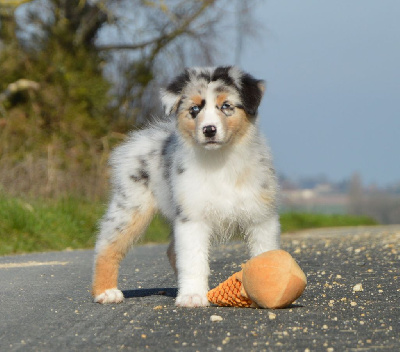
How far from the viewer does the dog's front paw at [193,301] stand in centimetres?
603

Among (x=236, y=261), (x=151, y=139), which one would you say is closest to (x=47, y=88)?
(x=236, y=261)

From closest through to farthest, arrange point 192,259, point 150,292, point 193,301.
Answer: point 193,301
point 192,259
point 150,292

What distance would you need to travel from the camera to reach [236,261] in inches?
388

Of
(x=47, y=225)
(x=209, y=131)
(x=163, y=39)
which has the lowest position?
(x=47, y=225)

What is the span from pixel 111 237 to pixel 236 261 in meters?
3.23

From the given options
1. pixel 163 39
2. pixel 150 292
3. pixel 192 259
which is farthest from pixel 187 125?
pixel 163 39

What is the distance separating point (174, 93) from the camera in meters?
6.59

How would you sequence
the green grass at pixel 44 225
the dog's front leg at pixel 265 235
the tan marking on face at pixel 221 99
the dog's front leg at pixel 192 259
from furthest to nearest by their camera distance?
1. the green grass at pixel 44 225
2. the dog's front leg at pixel 265 235
3. the tan marking on face at pixel 221 99
4. the dog's front leg at pixel 192 259

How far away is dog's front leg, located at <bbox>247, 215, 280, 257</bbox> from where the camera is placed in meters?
6.38

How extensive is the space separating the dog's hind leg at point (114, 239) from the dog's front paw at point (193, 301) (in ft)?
2.93

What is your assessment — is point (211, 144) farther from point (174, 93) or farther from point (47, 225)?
point (47, 225)

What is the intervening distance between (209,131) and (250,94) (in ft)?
1.98

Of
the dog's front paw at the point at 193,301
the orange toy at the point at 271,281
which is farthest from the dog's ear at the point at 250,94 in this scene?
the dog's front paw at the point at 193,301

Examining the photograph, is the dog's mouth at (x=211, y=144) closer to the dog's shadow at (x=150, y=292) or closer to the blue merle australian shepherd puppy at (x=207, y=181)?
the blue merle australian shepherd puppy at (x=207, y=181)
